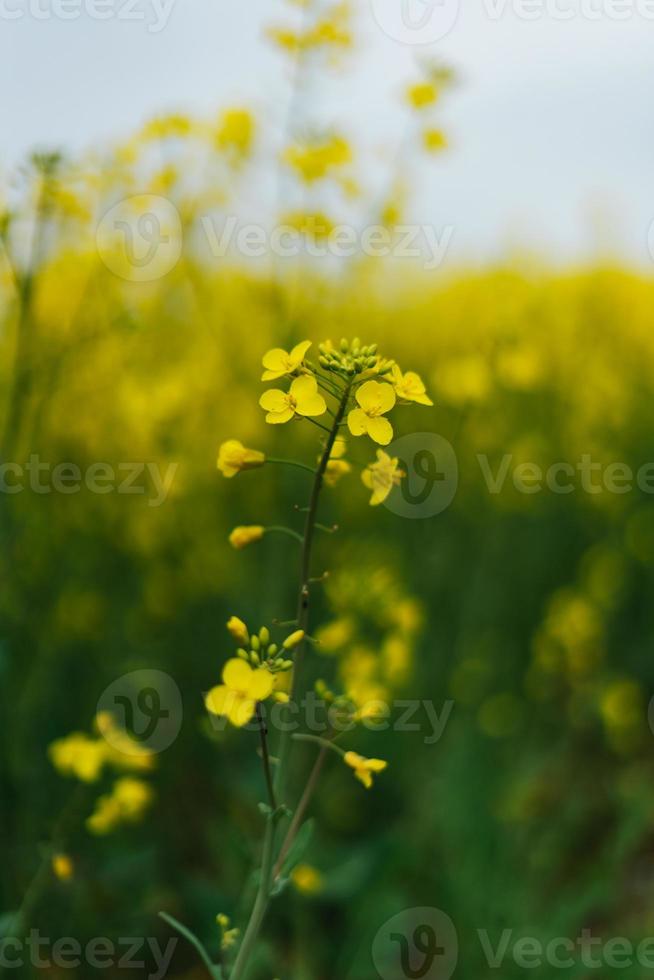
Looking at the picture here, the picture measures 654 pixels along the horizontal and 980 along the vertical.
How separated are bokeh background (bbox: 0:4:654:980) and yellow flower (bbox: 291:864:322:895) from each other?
0.06m

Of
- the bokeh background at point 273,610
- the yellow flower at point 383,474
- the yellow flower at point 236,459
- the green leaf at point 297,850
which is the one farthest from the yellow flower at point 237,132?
the green leaf at point 297,850

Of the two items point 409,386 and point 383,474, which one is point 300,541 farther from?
point 409,386

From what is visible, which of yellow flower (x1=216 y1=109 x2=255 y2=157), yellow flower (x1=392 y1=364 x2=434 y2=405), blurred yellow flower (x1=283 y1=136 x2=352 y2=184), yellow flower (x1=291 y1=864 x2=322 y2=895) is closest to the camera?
yellow flower (x1=392 y1=364 x2=434 y2=405)

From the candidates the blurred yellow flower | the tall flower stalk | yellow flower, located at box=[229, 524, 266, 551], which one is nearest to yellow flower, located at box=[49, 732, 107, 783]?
the tall flower stalk

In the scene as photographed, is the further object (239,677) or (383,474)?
(383,474)

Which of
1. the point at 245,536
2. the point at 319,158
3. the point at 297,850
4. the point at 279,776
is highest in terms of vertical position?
the point at 319,158

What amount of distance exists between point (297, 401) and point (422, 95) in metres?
1.77

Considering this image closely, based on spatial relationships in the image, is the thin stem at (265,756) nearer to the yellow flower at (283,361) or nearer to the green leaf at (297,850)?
the green leaf at (297,850)

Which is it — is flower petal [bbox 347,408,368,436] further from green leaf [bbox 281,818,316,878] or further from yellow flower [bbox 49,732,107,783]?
yellow flower [bbox 49,732,107,783]

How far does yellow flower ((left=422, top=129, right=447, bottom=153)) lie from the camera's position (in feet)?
9.26

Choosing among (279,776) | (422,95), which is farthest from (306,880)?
(422,95)

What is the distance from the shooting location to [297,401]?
1393 millimetres

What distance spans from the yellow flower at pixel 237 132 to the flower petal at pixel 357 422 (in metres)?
1.99

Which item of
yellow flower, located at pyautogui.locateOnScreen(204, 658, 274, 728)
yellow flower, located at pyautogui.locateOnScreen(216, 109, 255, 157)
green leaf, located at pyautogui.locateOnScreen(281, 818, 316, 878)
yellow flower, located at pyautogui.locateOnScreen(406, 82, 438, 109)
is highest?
yellow flower, located at pyautogui.locateOnScreen(406, 82, 438, 109)
